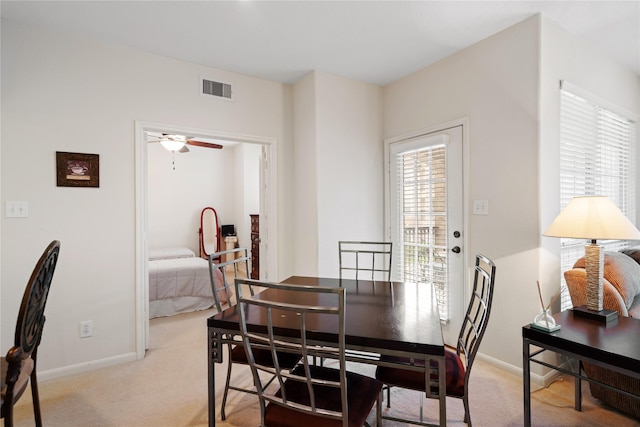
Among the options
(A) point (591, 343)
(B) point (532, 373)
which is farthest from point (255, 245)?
(A) point (591, 343)

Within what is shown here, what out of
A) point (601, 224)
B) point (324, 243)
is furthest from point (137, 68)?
point (601, 224)

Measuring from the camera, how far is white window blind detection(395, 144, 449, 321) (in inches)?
124

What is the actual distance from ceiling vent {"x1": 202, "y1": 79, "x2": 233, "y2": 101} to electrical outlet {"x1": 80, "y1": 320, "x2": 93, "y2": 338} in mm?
2183

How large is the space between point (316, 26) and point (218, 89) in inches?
47.6

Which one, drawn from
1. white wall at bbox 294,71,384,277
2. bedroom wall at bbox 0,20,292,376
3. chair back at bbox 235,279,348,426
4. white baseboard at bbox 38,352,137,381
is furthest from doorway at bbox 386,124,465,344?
white baseboard at bbox 38,352,137,381

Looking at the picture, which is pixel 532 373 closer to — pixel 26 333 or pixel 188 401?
pixel 188 401

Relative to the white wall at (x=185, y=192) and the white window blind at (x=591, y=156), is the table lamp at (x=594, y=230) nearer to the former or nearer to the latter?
the white window blind at (x=591, y=156)

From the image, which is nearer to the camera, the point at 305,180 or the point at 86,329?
the point at 86,329

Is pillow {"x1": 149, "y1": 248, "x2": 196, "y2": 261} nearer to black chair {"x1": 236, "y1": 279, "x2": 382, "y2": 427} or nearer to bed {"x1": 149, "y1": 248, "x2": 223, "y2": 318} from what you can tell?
bed {"x1": 149, "y1": 248, "x2": 223, "y2": 318}

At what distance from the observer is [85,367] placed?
269cm

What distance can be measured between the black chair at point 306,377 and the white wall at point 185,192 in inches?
221

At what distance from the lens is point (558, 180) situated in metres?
2.54

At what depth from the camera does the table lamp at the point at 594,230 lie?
1790mm

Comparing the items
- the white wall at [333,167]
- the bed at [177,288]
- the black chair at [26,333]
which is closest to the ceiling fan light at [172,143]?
the bed at [177,288]
